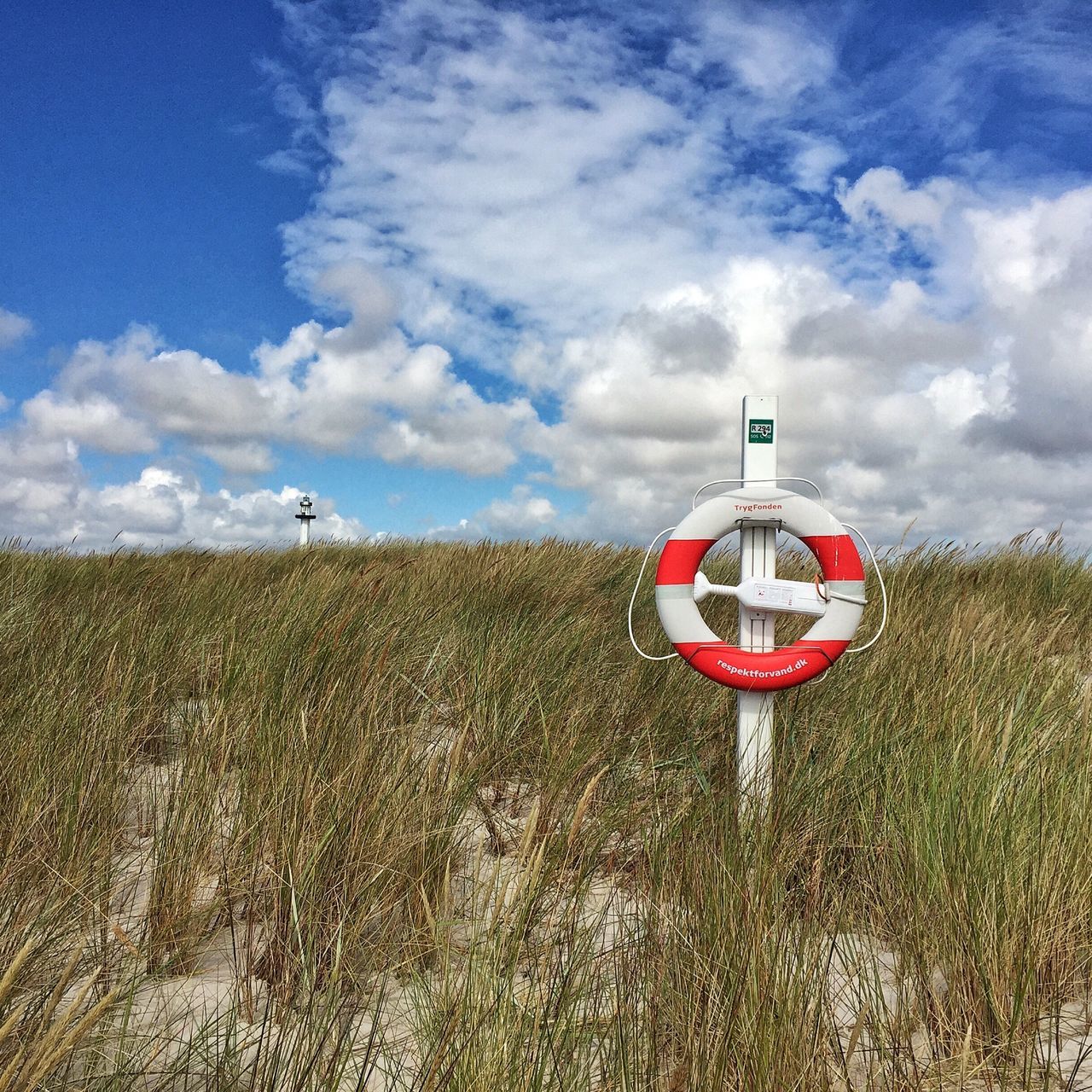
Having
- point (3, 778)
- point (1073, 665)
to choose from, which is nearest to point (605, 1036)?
point (3, 778)

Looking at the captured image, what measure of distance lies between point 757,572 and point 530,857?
148 cm

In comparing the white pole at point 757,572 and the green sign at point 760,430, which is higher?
the green sign at point 760,430

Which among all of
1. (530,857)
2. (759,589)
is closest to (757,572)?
(759,589)

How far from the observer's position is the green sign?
287 cm

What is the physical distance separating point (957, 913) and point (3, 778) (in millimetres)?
2676

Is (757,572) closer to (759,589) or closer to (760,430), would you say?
(759,589)

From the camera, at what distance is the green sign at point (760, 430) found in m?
2.87

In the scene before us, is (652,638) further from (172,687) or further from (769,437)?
(172,687)

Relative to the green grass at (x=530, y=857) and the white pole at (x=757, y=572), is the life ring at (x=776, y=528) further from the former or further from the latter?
the green grass at (x=530, y=857)

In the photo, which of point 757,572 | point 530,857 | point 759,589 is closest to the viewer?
point 530,857

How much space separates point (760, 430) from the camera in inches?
113

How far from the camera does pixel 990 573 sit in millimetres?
7156

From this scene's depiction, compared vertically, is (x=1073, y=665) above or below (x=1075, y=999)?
above

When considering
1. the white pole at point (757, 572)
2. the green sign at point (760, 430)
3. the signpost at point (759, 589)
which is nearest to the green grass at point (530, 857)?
the white pole at point (757, 572)
